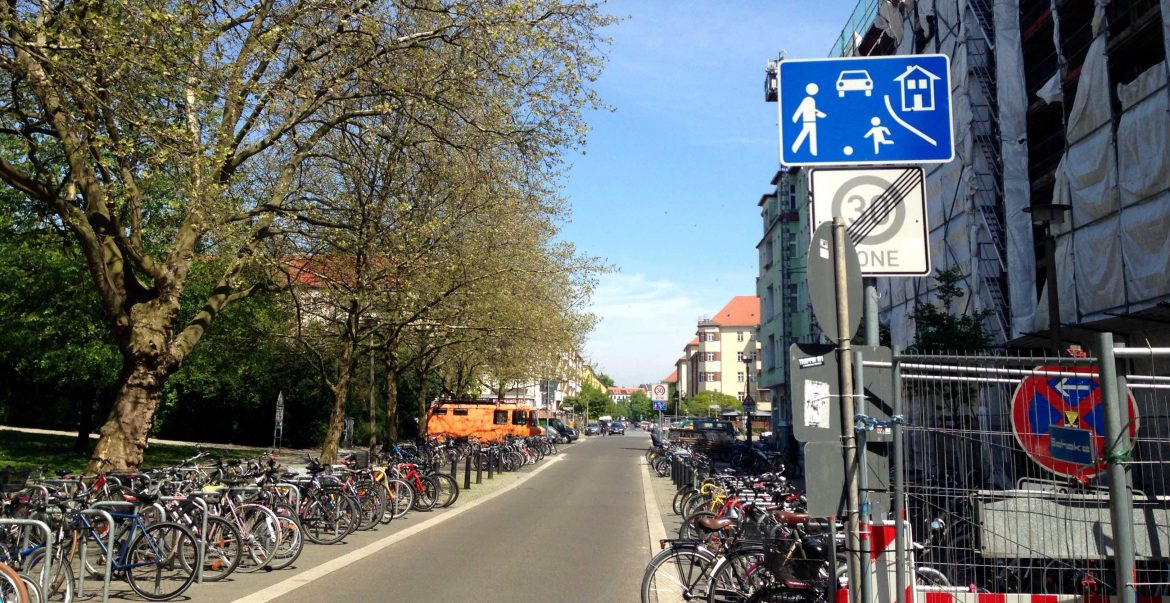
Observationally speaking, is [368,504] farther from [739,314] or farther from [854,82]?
[739,314]

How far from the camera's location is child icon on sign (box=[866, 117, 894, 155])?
4.72 metres

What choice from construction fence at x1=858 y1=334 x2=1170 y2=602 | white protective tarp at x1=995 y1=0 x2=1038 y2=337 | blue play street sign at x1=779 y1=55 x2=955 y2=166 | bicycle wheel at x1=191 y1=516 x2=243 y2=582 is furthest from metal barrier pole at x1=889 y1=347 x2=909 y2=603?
white protective tarp at x1=995 y1=0 x2=1038 y2=337

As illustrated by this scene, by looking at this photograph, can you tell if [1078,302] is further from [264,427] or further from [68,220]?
[264,427]

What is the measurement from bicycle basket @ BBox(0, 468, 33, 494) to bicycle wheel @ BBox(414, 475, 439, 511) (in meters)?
7.25

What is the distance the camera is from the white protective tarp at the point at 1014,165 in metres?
22.5

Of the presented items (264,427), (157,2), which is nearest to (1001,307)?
(157,2)

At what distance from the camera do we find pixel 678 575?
7.62 meters

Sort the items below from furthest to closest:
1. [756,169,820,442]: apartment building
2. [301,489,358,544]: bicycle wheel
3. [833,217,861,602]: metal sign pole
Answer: [756,169,820,442]: apartment building, [301,489,358,544]: bicycle wheel, [833,217,861,602]: metal sign pole

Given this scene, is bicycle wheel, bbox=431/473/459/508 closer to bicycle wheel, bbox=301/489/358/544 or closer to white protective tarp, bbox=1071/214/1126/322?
bicycle wheel, bbox=301/489/358/544

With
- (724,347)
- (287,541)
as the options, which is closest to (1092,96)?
(287,541)

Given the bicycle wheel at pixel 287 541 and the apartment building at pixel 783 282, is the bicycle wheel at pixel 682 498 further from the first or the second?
the apartment building at pixel 783 282

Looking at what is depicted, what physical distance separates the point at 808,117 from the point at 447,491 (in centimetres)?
1448

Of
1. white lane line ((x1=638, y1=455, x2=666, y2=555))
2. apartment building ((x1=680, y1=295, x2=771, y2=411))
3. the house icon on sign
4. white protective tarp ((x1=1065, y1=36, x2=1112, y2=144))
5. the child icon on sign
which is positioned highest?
apartment building ((x1=680, y1=295, x2=771, y2=411))

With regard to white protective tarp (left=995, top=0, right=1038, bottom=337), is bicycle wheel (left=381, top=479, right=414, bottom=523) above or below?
below
